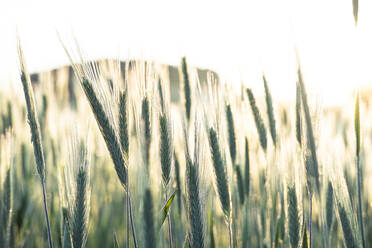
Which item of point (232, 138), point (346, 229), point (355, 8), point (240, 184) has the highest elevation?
point (355, 8)

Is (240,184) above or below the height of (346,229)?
above

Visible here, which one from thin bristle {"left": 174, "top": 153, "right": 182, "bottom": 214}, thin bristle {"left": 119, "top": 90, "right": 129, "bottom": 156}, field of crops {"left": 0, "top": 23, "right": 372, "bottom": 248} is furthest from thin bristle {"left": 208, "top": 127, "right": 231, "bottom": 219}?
thin bristle {"left": 174, "top": 153, "right": 182, "bottom": 214}

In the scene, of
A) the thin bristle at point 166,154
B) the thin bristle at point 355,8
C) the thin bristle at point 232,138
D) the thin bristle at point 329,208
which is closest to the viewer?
the thin bristle at point 355,8

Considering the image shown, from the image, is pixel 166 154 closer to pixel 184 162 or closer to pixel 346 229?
pixel 184 162

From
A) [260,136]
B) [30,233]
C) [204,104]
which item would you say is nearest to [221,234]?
[260,136]

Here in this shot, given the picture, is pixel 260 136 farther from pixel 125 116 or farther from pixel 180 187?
pixel 125 116

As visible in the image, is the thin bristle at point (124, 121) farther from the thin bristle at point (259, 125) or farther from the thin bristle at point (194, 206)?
the thin bristle at point (259, 125)

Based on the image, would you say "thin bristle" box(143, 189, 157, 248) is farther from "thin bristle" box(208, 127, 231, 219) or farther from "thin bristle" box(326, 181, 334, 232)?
"thin bristle" box(326, 181, 334, 232)

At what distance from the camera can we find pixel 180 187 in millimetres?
1389

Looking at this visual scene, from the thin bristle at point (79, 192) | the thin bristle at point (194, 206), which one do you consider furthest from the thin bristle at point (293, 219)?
the thin bristle at point (79, 192)

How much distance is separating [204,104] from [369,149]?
165cm

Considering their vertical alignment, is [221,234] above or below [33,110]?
below

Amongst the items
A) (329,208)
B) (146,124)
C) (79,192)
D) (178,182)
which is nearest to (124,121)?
(146,124)

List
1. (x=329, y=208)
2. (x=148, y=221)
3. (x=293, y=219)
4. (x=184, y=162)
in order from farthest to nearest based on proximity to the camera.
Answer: (x=329, y=208), (x=184, y=162), (x=293, y=219), (x=148, y=221)
